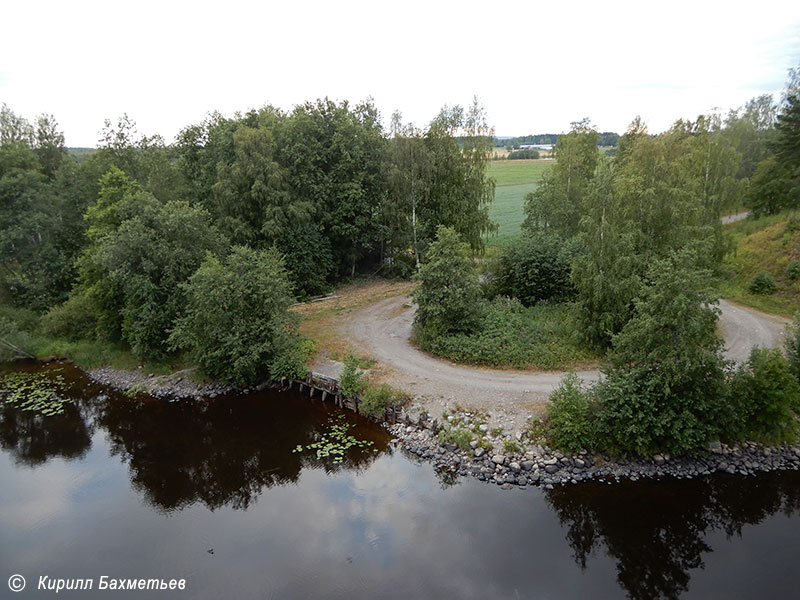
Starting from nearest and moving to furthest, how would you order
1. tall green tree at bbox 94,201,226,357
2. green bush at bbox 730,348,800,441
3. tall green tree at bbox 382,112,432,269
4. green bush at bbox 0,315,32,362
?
green bush at bbox 730,348,800,441 → tall green tree at bbox 94,201,226,357 → green bush at bbox 0,315,32,362 → tall green tree at bbox 382,112,432,269

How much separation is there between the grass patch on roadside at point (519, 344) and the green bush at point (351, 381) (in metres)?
4.87

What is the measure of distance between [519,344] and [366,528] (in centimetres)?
1301

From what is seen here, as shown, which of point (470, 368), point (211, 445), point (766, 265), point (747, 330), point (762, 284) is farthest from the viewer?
point (766, 265)

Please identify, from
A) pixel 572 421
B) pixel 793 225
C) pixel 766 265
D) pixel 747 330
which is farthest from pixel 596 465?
pixel 793 225

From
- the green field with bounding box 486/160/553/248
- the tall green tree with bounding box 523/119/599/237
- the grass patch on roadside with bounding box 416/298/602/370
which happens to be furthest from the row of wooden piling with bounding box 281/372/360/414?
the green field with bounding box 486/160/553/248

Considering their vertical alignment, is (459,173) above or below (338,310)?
above

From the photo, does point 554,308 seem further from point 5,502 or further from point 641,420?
point 5,502

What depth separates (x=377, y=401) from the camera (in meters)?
22.8

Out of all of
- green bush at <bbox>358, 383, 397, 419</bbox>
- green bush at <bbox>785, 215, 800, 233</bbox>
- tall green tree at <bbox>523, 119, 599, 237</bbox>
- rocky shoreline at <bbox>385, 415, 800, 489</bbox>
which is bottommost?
rocky shoreline at <bbox>385, 415, 800, 489</bbox>

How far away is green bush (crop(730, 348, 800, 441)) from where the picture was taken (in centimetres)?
1861

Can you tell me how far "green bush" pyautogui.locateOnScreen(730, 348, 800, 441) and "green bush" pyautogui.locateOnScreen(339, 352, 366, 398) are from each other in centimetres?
1558

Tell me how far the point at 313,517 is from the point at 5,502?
480 inches

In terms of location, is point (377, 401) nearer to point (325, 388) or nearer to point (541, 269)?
point (325, 388)

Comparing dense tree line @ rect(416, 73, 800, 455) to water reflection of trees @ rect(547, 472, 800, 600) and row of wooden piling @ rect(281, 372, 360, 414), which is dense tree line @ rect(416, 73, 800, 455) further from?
row of wooden piling @ rect(281, 372, 360, 414)
